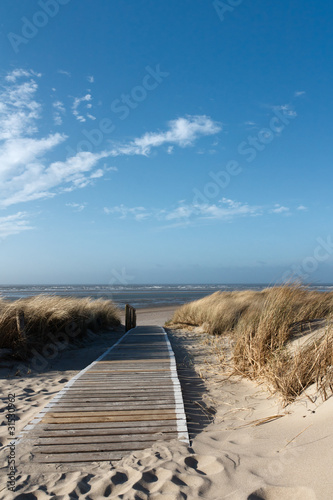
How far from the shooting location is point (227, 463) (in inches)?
98.9

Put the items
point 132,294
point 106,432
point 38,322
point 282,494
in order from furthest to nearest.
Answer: point 132,294, point 38,322, point 106,432, point 282,494

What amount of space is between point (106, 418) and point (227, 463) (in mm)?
1424

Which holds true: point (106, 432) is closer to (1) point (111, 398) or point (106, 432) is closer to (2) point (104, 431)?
(2) point (104, 431)

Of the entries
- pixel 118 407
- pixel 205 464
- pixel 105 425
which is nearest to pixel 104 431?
pixel 105 425

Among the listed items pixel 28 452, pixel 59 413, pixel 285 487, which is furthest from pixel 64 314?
pixel 285 487

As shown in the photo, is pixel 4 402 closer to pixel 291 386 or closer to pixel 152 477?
pixel 152 477

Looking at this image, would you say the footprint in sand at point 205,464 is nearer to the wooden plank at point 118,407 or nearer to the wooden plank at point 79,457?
the wooden plank at point 79,457

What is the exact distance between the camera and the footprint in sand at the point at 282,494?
76.9 inches

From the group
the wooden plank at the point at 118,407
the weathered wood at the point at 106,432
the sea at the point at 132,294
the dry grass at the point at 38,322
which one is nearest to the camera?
the weathered wood at the point at 106,432

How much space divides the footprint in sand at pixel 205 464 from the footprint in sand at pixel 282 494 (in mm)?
391

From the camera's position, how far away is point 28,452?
2836mm

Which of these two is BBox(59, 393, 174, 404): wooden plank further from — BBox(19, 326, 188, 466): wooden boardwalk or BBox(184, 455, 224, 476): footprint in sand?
BBox(184, 455, 224, 476): footprint in sand

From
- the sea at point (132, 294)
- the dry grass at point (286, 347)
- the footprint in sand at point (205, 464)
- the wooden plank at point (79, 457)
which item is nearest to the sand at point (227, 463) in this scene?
the footprint in sand at point (205, 464)

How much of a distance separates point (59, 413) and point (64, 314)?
507 centimetres
